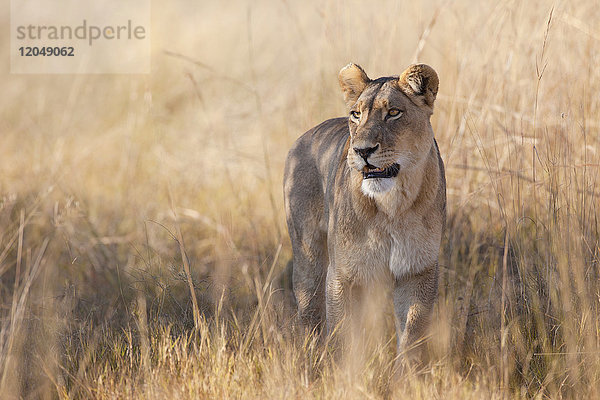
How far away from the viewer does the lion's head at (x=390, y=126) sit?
10.2 ft

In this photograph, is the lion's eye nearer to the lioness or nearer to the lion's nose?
the lioness

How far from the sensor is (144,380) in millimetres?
3096

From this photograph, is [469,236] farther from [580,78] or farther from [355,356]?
[355,356]

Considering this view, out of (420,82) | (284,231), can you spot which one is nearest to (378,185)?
(420,82)

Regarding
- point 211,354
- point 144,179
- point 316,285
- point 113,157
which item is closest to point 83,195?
point 144,179

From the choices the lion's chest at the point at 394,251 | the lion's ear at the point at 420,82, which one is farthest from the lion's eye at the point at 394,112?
the lion's chest at the point at 394,251

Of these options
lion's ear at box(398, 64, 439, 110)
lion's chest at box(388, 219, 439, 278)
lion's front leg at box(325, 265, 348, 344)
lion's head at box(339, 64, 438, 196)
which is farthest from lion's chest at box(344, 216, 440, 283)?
lion's ear at box(398, 64, 439, 110)

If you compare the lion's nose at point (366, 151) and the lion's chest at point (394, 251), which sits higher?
the lion's nose at point (366, 151)

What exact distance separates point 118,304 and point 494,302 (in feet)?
6.92

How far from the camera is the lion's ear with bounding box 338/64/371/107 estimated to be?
3527 millimetres

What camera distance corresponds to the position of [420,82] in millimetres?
3318

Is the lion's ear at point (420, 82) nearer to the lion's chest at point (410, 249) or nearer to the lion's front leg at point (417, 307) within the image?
the lion's chest at point (410, 249)

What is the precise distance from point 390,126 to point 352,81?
0.44 meters

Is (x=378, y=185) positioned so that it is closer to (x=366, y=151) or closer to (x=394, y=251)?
(x=366, y=151)
